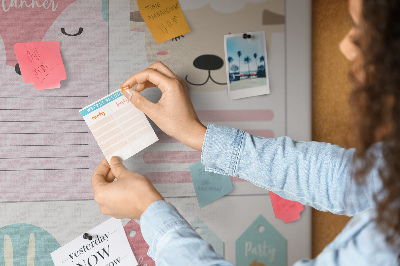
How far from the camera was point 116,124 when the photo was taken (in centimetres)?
79

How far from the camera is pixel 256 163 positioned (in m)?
0.72

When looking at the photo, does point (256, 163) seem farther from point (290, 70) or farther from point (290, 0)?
point (290, 0)

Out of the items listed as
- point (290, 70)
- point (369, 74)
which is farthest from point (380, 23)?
point (290, 70)

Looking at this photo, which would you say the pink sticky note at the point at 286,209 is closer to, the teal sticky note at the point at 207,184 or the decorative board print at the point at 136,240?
the teal sticky note at the point at 207,184

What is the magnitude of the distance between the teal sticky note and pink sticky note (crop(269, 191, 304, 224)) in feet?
0.42

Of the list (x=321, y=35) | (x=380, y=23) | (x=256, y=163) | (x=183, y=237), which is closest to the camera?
(x=380, y=23)

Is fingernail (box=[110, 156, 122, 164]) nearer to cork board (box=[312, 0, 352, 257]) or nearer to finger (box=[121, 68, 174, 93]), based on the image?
finger (box=[121, 68, 174, 93])

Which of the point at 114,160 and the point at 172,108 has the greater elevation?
the point at 172,108

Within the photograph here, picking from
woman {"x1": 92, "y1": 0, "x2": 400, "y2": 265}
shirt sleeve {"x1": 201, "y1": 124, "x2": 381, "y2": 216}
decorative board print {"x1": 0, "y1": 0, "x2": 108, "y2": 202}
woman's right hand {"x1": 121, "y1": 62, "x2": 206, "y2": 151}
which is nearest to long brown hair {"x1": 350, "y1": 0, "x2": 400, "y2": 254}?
woman {"x1": 92, "y1": 0, "x2": 400, "y2": 265}

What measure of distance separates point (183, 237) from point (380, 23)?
0.39 m

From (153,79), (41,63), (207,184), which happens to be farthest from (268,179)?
(41,63)

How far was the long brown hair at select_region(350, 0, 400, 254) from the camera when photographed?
1.40 feet

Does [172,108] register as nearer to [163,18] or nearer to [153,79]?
[153,79]

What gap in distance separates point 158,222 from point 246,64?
454 millimetres
